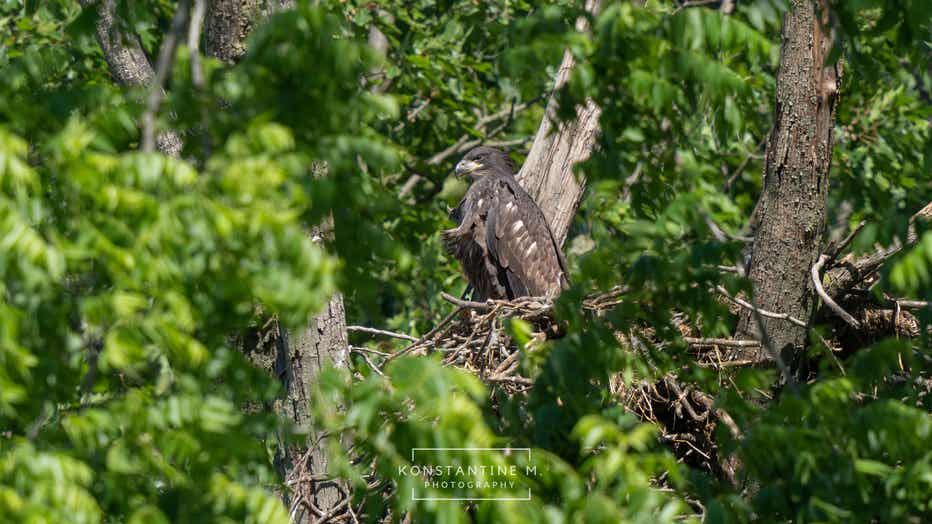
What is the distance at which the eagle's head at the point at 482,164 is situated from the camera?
7023 mm

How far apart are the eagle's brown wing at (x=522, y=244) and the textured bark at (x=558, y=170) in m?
0.12

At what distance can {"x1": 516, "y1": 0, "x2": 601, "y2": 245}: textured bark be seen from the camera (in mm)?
5668

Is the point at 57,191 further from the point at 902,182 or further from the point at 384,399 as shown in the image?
the point at 902,182

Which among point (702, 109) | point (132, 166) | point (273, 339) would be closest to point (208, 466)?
point (132, 166)

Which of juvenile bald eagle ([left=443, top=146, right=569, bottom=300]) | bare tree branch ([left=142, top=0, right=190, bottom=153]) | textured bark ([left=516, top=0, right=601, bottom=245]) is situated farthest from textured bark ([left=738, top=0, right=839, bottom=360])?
bare tree branch ([left=142, top=0, right=190, bottom=153])

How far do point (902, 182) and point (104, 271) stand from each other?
20.9 feet

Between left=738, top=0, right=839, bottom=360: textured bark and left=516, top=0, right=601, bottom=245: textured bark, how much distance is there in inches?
55.1

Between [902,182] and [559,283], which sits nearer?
[559,283]

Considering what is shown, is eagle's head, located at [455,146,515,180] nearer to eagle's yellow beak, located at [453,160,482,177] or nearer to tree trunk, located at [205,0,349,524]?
eagle's yellow beak, located at [453,160,482,177]

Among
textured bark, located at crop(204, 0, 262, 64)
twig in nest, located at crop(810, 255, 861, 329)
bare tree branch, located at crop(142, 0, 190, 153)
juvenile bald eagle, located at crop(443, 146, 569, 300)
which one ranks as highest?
bare tree branch, located at crop(142, 0, 190, 153)

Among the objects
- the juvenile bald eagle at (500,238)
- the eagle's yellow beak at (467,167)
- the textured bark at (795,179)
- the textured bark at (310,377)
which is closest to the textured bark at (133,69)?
the textured bark at (310,377)

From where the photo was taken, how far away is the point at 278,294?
2070mm

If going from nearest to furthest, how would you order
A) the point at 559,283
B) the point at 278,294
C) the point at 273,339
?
the point at 278,294, the point at 273,339, the point at 559,283

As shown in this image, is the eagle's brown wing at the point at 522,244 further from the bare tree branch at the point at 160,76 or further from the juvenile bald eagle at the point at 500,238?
the bare tree branch at the point at 160,76
